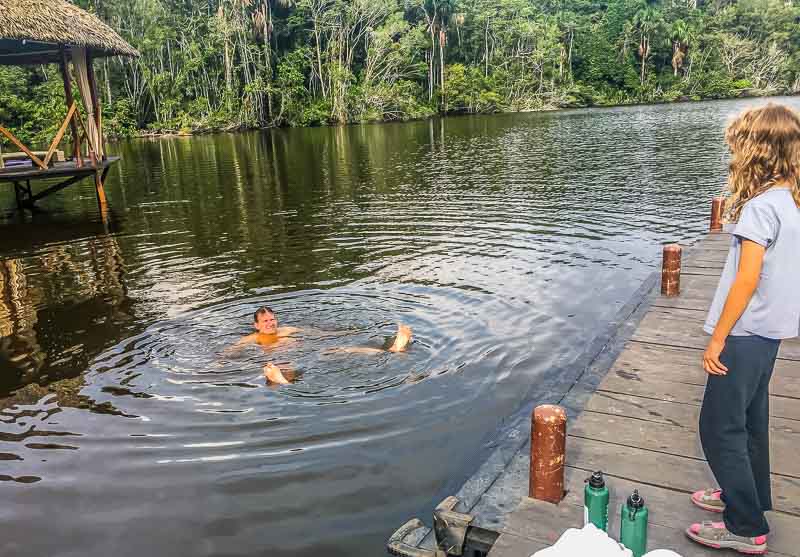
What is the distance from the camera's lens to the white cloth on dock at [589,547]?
3.22 m

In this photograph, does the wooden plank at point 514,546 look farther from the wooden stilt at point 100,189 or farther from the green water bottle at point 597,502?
the wooden stilt at point 100,189

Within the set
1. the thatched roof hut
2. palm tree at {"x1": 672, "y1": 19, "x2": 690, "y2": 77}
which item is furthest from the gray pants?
palm tree at {"x1": 672, "y1": 19, "x2": 690, "y2": 77}

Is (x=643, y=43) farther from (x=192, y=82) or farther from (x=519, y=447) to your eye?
(x=519, y=447)

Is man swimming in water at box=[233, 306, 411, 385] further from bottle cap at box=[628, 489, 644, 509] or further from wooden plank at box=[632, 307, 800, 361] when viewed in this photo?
bottle cap at box=[628, 489, 644, 509]

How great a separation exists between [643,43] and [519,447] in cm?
10057

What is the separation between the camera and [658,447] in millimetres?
4836

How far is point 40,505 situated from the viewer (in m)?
5.93

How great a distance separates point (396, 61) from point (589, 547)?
75184 mm

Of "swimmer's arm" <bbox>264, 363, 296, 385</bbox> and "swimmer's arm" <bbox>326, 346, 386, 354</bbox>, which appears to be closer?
"swimmer's arm" <bbox>264, 363, 296, 385</bbox>

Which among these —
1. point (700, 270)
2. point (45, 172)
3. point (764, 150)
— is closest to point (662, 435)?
point (764, 150)

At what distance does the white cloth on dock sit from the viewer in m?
3.22

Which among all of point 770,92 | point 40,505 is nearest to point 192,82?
point 40,505

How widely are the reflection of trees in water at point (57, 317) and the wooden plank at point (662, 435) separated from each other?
5.45 metres

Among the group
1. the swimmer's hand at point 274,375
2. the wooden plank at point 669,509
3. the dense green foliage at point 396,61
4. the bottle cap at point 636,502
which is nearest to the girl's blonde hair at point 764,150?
the bottle cap at point 636,502
